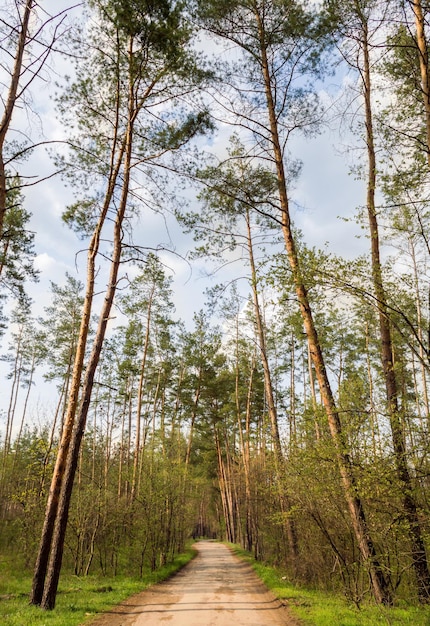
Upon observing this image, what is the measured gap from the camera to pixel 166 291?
20656 mm

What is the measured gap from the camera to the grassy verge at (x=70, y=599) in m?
6.37

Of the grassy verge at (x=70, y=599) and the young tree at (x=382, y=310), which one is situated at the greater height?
the young tree at (x=382, y=310)

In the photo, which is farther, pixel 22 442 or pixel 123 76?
pixel 22 442

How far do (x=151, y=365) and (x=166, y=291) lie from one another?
5304mm

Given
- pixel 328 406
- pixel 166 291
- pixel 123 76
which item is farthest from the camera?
pixel 166 291

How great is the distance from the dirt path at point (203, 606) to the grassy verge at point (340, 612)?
0.28 m

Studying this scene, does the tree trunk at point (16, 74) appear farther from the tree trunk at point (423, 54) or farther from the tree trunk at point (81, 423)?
the tree trunk at point (423, 54)

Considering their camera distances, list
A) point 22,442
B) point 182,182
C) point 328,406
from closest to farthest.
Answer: point 328,406 → point 182,182 → point 22,442

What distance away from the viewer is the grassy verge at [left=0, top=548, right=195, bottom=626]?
637 centimetres

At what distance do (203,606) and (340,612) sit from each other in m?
2.97

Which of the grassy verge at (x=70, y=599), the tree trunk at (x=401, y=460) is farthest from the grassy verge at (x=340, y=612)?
the grassy verge at (x=70, y=599)

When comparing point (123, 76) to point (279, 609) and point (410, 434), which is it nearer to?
Result: point (410, 434)

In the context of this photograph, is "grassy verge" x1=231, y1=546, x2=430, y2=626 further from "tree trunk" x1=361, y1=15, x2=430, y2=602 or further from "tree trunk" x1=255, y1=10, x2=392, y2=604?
"tree trunk" x1=361, y1=15, x2=430, y2=602

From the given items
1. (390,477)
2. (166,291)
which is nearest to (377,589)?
(390,477)
